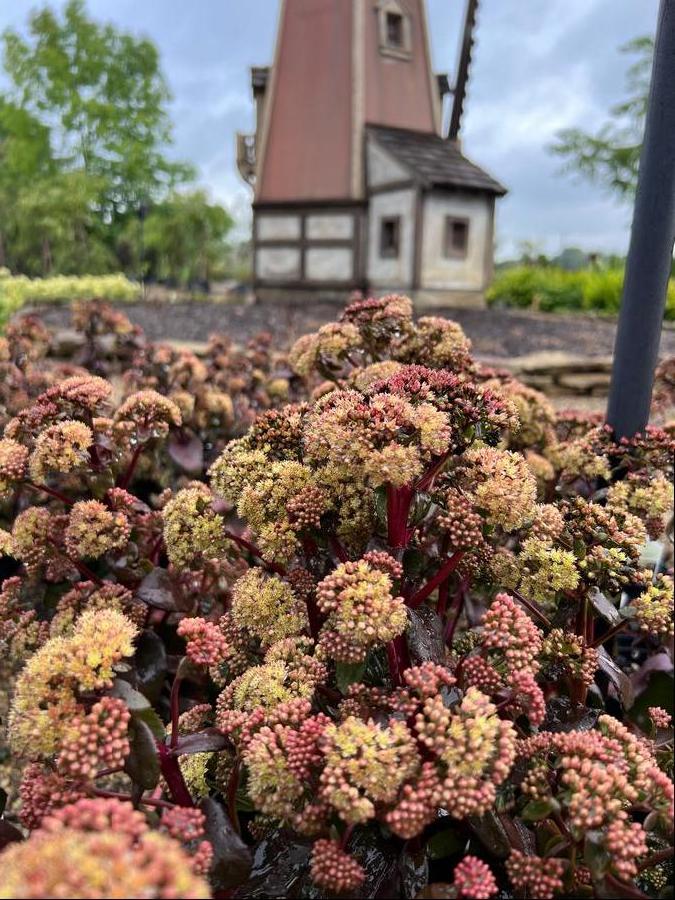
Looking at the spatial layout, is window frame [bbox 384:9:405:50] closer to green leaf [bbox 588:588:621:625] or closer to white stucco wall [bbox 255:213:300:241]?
white stucco wall [bbox 255:213:300:241]

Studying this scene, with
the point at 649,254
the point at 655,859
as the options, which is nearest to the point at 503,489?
the point at 655,859

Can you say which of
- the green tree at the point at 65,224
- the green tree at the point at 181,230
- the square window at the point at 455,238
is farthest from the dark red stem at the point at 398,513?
the green tree at the point at 65,224

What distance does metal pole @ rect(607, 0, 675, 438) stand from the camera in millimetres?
1548

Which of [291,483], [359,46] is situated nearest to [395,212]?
[359,46]

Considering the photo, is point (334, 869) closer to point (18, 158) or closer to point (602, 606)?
point (602, 606)

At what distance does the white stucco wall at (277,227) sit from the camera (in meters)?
10.3

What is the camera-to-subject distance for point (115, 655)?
771 mm

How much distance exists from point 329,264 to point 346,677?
988 centimetres

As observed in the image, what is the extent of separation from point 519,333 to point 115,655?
739 centimetres

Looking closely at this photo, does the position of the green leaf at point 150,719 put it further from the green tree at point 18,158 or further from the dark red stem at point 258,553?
the green tree at point 18,158

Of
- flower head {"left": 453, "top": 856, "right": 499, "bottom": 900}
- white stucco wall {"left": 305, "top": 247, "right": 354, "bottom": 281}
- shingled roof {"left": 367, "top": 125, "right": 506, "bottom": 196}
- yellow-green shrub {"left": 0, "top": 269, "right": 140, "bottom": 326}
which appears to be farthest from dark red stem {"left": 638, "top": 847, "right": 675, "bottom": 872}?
white stucco wall {"left": 305, "top": 247, "right": 354, "bottom": 281}

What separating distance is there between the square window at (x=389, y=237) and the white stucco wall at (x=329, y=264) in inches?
20.8

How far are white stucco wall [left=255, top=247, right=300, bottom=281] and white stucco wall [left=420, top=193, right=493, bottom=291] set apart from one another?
215cm

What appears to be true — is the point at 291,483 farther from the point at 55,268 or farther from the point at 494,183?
the point at 55,268
